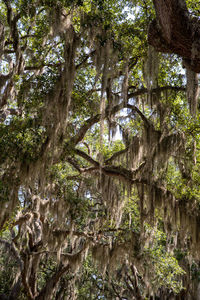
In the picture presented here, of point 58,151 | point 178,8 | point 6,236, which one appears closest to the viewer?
point 178,8

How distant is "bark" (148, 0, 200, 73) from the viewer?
2.87 metres

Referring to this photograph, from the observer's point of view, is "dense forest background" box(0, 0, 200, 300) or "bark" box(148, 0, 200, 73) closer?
"bark" box(148, 0, 200, 73)

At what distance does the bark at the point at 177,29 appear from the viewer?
2.87 metres

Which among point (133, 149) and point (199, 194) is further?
point (199, 194)

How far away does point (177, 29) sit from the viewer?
298 centimetres

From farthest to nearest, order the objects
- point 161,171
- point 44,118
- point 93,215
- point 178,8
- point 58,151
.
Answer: point 93,215, point 161,171, point 58,151, point 44,118, point 178,8

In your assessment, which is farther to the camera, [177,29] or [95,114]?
[95,114]

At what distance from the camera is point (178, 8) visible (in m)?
2.87

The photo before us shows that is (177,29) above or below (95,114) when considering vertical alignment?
below

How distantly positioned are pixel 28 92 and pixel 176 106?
3.38 metres

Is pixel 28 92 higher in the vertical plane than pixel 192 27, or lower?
higher

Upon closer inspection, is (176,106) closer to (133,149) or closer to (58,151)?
(133,149)

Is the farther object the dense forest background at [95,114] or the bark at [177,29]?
the dense forest background at [95,114]

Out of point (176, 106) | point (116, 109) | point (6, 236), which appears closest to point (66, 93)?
point (116, 109)
